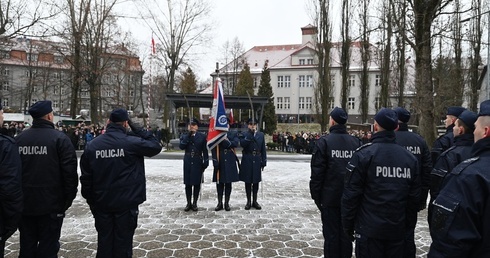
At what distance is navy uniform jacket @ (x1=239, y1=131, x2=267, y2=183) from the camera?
8.25m

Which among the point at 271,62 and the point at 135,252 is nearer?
the point at 135,252

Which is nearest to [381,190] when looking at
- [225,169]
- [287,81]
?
[225,169]

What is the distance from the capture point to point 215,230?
655 centimetres

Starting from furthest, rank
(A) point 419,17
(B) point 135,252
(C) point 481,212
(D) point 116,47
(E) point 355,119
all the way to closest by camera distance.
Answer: (E) point 355,119
(D) point 116,47
(A) point 419,17
(B) point 135,252
(C) point 481,212

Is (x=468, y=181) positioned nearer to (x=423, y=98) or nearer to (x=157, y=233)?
(x=157, y=233)

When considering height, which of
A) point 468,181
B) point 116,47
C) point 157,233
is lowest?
point 157,233

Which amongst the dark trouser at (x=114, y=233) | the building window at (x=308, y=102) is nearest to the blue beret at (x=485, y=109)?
the dark trouser at (x=114, y=233)

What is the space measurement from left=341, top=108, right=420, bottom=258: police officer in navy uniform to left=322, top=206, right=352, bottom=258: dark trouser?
1.13 meters

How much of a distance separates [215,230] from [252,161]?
2.18 metres

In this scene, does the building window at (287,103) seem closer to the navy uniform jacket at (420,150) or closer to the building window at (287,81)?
the building window at (287,81)

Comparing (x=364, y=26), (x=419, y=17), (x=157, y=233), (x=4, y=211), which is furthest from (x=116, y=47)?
(x=4, y=211)

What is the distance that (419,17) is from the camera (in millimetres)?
12047

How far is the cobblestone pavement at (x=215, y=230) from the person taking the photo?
545 cm

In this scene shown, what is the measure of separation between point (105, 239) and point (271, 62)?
6382cm
